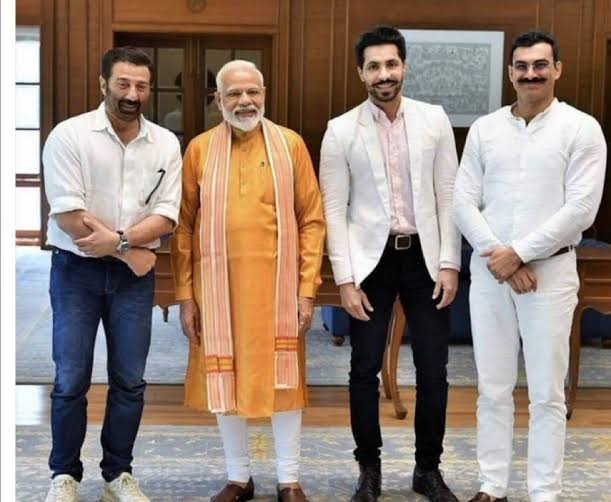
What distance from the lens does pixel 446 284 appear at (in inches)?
133

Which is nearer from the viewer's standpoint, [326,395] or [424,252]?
[424,252]

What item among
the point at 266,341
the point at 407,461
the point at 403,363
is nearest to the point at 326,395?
the point at 403,363

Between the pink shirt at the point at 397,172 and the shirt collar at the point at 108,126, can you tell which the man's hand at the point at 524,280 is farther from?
the shirt collar at the point at 108,126

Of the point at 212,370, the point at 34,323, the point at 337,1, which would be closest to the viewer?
the point at 212,370

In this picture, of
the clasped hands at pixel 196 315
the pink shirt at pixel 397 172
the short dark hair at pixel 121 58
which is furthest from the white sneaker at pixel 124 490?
the short dark hair at pixel 121 58

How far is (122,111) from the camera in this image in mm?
3207

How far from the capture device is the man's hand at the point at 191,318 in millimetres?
3416

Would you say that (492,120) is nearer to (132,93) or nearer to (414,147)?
(414,147)

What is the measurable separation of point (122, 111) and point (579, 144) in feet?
4.77

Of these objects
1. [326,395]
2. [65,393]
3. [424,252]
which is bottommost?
[326,395]

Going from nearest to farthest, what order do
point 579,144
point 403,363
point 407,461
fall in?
point 579,144, point 407,461, point 403,363

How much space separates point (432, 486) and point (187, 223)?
128 cm

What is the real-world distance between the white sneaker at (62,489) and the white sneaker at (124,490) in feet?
0.48

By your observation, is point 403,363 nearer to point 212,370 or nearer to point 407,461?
point 407,461
